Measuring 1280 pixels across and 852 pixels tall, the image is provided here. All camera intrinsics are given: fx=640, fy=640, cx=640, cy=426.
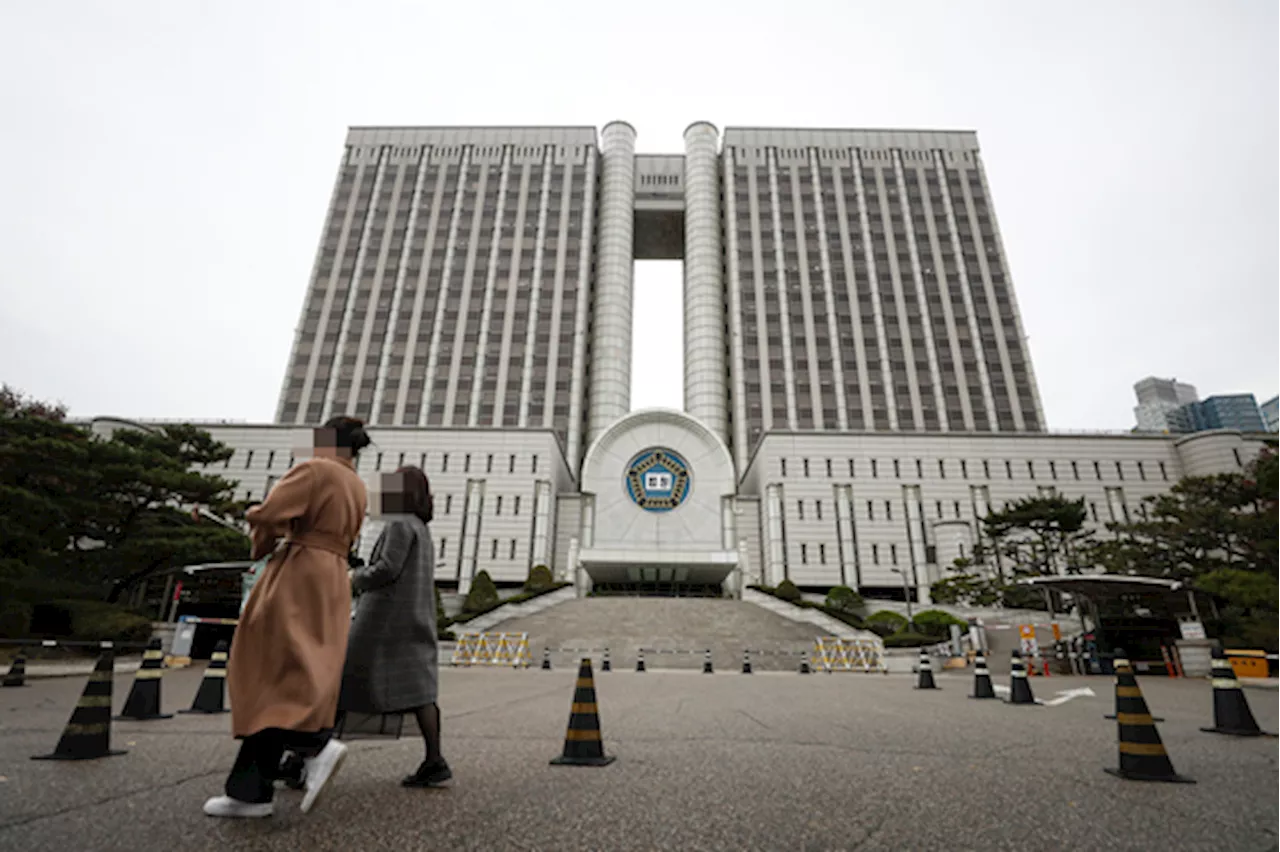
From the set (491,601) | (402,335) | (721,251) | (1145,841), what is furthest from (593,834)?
(721,251)

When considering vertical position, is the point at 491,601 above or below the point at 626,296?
below

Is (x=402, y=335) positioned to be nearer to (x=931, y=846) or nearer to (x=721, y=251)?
(x=721, y=251)

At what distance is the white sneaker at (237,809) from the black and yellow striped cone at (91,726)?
1.82 metres

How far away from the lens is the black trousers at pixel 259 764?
2.71 meters

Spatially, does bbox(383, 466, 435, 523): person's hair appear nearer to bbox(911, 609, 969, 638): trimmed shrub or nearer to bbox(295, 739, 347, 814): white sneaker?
bbox(295, 739, 347, 814): white sneaker

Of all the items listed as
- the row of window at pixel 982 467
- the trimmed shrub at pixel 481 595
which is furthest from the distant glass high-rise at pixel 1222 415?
the trimmed shrub at pixel 481 595

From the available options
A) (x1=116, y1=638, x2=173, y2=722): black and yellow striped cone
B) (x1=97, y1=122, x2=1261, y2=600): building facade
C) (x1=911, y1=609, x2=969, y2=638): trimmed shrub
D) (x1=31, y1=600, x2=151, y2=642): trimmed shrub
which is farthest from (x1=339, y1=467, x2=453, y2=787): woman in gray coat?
(x1=97, y1=122, x2=1261, y2=600): building facade

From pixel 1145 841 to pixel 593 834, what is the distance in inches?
84.9

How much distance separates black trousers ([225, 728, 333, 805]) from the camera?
2.71m

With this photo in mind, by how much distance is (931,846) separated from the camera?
7.87ft

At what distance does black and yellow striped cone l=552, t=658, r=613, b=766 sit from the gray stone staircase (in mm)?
16296

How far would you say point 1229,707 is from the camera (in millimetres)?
5777

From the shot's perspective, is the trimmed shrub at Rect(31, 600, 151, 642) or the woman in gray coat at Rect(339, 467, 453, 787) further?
the trimmed shrub at Rect(31, 600, 151, 642)

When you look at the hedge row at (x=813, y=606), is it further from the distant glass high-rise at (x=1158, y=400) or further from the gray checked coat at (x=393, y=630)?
the distant glass high-rise at (x=1158, y=400)
